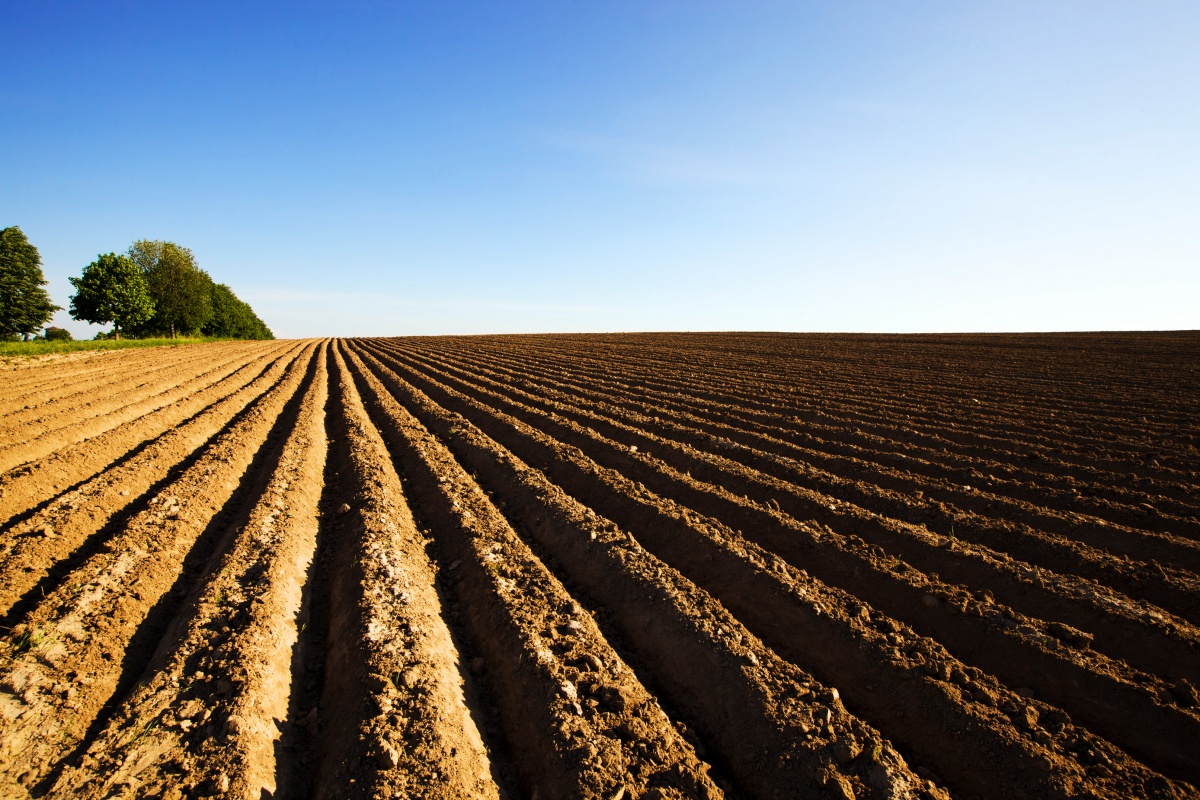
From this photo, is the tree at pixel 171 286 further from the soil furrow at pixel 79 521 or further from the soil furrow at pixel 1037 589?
the soil furrow at pixel 1037 589

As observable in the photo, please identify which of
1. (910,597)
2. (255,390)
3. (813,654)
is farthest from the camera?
(255,390)

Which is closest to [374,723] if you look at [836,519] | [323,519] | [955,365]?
[323,519]

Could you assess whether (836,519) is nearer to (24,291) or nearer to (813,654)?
(813,654)

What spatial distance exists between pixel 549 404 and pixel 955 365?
59.5ft

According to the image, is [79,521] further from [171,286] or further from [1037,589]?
[171,286]

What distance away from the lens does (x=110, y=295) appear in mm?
42656

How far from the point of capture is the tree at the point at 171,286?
2002 inches

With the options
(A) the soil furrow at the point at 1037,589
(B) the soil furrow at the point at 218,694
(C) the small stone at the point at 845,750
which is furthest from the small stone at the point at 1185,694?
(B) the soil furrow at the point at 218,694

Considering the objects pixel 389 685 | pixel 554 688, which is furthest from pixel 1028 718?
pixel 389 685

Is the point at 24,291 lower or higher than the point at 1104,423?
higher

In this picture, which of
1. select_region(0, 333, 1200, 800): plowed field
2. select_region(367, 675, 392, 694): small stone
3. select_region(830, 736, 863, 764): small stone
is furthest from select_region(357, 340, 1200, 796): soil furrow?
select_region(367, 675, 392, 694): small stone

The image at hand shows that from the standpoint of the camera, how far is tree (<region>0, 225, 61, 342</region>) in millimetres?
38594

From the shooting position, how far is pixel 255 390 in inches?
608

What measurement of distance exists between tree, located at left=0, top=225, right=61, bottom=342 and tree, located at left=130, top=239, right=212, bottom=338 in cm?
819
